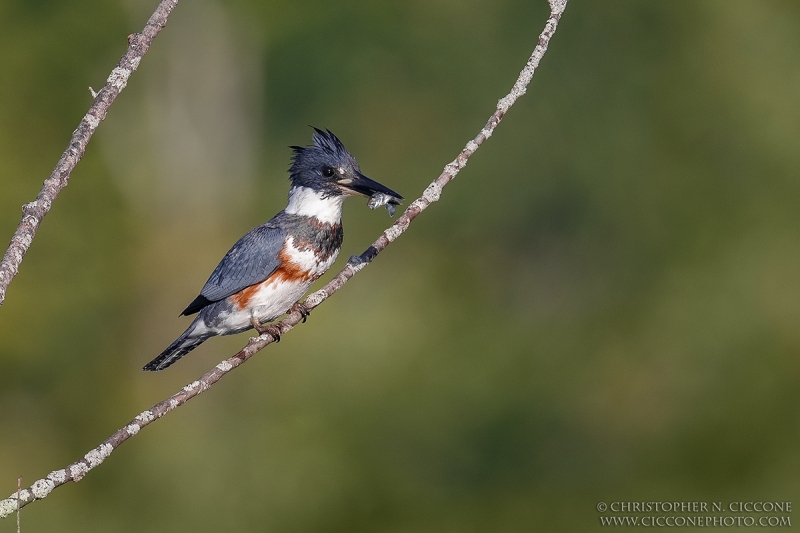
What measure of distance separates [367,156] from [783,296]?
17.4 feet

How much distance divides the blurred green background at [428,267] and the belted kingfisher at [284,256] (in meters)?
5.06

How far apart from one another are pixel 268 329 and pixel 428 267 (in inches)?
307

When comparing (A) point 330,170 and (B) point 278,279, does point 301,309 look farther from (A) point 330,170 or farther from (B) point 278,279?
(A) point 330,170

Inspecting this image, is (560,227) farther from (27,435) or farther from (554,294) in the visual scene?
(27,435)

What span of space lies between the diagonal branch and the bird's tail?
1.42 feet

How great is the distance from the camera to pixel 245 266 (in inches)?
150

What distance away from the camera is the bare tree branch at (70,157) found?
202 cm

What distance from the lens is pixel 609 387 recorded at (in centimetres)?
1082

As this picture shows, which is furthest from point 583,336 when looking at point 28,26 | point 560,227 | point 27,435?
point 28,26

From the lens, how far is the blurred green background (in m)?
9.58

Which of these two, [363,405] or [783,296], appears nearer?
[363,405]

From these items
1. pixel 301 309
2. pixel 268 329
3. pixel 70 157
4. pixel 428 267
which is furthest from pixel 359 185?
pixel 428 267

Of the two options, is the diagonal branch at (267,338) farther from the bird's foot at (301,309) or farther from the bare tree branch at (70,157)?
the bare tree branch at (70,157)

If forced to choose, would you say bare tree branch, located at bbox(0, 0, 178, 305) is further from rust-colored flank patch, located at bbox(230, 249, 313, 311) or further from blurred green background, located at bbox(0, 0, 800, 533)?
blurred green background, located at bbox(0, 0, 800, 533)
